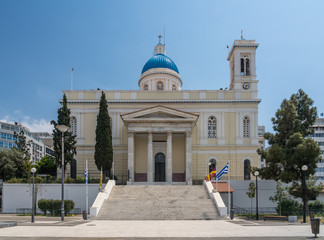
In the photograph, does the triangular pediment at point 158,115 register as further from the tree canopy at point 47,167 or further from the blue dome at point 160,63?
the tree canopy at point 47,167

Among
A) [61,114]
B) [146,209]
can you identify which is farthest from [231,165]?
[61,114]

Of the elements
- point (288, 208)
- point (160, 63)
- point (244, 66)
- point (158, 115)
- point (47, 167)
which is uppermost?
point (160, 63)

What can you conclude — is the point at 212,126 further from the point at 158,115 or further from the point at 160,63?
the point at 160,63

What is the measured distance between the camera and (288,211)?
108 ft

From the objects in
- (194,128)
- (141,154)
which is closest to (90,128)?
(141,154)

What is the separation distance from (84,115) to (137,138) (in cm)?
785

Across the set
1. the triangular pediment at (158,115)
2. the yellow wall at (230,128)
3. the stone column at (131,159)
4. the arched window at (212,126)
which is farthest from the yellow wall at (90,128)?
the yellow wall at (230,128)

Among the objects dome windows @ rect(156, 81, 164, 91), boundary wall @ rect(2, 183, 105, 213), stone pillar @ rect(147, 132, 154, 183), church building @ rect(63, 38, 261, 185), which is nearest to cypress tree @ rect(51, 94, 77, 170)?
boundary wall @ rect(2, 183, 105, 213)

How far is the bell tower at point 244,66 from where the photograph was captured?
159ft

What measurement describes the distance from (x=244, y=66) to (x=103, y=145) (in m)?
21.8

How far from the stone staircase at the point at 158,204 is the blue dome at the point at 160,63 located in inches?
892

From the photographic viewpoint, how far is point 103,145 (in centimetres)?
4134

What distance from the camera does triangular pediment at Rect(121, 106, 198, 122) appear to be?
41.4 metres

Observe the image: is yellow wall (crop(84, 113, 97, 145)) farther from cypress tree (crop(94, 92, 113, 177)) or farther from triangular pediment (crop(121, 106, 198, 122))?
triangular pediment (crop(121, 106, 198, 122))
